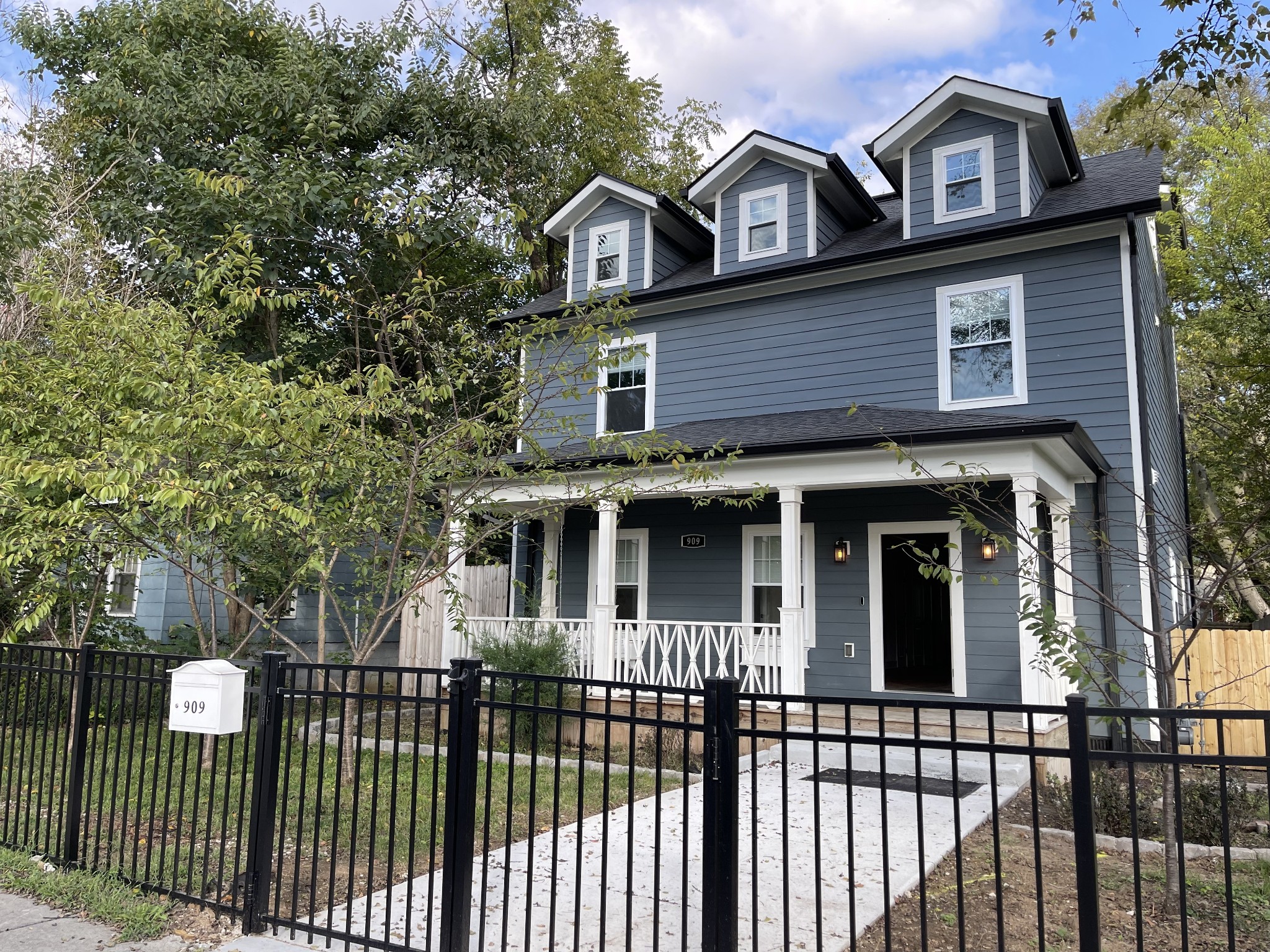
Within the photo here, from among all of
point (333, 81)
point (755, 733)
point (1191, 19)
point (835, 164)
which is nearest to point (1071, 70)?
point (1191, 19)

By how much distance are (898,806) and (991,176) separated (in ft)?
27.0

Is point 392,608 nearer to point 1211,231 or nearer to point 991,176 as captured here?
point 991,176

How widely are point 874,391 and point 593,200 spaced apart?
19.3ft

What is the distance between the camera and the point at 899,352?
11281mm

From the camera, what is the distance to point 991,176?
11.0 metres

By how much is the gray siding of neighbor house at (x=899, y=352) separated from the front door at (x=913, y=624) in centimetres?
194

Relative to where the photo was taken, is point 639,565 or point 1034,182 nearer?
point 1034,182

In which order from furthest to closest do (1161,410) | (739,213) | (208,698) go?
(739,213) → (1161,410) → (208,698)

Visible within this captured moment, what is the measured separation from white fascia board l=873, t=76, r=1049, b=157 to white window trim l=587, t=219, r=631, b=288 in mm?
4057

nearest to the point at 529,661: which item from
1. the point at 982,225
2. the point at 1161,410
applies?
the point at 982,225

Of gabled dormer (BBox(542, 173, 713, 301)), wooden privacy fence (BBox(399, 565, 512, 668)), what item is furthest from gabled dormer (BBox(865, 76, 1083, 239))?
wooden privacy fence (BBox(399, 565, 512, 668))

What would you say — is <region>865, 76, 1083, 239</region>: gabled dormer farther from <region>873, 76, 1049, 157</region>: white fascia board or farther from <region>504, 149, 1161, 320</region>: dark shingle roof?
<region>504, 149, 1161, 320</region>: dark shingle roof

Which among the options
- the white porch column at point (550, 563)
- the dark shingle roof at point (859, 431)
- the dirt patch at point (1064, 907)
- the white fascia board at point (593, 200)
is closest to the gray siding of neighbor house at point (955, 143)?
the dark shingle roof at point (859, 431)

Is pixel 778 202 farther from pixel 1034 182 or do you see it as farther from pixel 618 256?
pixel 1034 182
